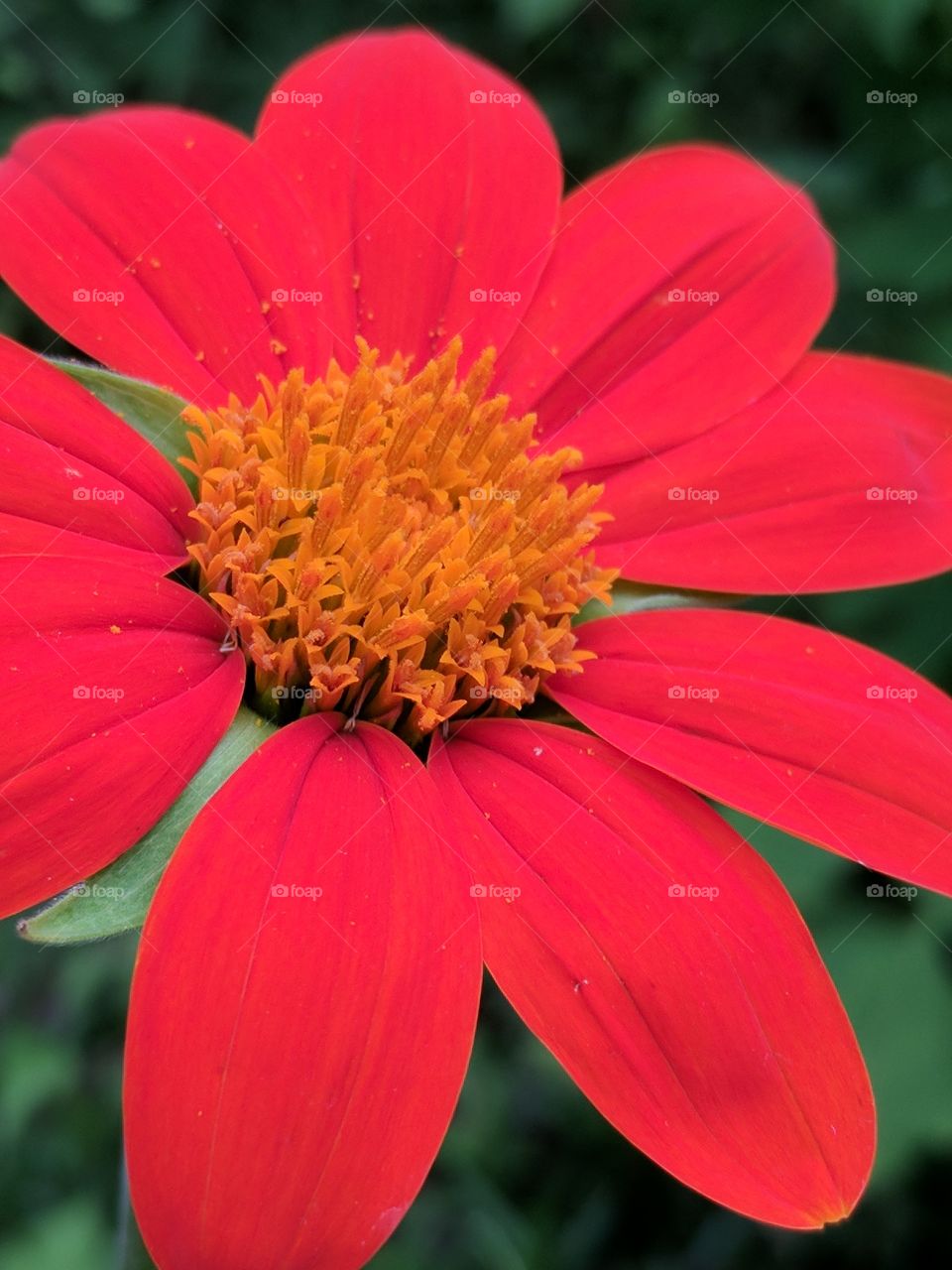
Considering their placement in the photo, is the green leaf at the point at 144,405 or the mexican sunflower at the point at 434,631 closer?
the mexican sunflower at the point at 434,631

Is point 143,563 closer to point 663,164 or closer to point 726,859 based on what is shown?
point 726,859

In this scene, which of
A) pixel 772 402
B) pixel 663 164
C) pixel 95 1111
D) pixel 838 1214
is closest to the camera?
pixel 838 1214

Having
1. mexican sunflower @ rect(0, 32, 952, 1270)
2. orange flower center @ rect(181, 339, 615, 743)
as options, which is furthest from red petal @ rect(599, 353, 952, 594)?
orange flower center @ rect(181, 339, 615, 743)

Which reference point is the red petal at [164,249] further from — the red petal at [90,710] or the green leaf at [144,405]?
the red petal at [90,710]

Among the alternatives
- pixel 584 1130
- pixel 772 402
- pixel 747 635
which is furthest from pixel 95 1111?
Result: pixel 772 402

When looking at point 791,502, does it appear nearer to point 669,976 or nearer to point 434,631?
point 434,631

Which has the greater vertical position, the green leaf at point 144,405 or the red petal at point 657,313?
the red petal at point 657,313

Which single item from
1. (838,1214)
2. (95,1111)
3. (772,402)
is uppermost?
(772,402)

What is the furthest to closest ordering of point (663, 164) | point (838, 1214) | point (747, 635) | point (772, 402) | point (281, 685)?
point (663, 164) < point (772, 402) < point (747, 635) < point (281, 685) < point (838, 1214)

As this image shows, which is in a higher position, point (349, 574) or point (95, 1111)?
point (349, 574)

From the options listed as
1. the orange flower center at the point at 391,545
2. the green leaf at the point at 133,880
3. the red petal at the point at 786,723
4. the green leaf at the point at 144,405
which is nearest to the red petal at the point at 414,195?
the orange flower center at the point at 391,545
